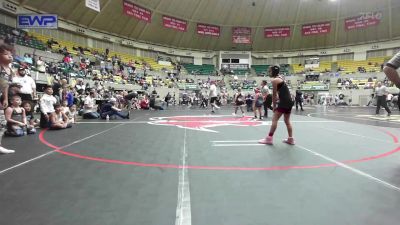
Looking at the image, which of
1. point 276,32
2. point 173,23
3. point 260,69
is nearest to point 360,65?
point 276,32

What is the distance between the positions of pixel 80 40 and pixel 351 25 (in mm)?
29072

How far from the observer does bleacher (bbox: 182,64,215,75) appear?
132ft

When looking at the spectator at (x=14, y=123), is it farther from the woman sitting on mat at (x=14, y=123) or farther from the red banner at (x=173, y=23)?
the red banner at (x=173, y=23)

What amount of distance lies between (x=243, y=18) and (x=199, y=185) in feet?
122

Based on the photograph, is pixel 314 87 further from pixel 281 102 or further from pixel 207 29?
pixel 281 102

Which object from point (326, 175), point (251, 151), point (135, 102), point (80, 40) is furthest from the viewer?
point (80, 40)

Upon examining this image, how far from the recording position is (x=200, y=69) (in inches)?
1614

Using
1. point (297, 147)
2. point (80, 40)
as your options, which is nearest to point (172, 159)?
point (297, 147)

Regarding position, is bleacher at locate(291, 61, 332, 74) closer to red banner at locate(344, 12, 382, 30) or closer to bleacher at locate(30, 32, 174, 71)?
red banner at locate(344, 12, 382, 30)

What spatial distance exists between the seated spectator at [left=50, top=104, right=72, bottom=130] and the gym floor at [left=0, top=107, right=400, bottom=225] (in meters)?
2.77

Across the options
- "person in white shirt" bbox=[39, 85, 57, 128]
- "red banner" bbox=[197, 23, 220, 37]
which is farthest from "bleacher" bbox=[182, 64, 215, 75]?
"person in white shirt" bbox=[39, 85, 57, 128]

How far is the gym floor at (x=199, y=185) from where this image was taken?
2.04 metres

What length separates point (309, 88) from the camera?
123 feet

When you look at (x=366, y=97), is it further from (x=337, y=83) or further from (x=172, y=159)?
(x=172, y=159)
